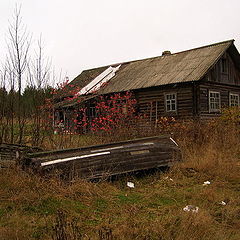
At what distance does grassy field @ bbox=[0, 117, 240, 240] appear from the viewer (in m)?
2.99

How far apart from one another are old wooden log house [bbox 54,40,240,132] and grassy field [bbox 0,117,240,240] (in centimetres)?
900

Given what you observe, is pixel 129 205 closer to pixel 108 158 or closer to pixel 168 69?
pixel 108 158

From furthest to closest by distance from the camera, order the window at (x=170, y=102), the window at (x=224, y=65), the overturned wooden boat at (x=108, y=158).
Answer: the window at (x=224, y=65)
the window at (x=170, y=102)
the overturned wooden boat at (x=108, y=158)

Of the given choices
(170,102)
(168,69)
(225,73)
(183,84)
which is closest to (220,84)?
(225,73)

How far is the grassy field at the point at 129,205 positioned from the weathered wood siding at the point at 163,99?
9895 mm

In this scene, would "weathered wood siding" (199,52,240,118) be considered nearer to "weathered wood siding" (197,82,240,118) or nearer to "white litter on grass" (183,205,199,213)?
"weathered wood siding" (197,82,240,118)

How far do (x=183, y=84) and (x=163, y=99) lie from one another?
5.30ft

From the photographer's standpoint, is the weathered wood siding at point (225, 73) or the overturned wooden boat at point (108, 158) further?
the weathered wood siding at point (225, 73)

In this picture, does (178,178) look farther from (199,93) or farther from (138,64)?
(138,64)

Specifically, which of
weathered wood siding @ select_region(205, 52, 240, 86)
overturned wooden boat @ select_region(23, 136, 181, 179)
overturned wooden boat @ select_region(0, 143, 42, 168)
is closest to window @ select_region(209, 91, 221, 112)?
weathered wood siding @ select_region(205, 52, 240, 86)

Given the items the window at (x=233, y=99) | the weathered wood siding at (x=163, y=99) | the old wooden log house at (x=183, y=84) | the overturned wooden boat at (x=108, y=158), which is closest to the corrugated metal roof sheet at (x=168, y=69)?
the old wooden log house at (x=183, y=84)

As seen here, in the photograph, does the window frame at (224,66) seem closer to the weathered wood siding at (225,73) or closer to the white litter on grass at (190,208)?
the weathered wood siding at (225,73)

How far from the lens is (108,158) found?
5.17 m

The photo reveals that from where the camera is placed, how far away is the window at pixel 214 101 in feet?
55.1
